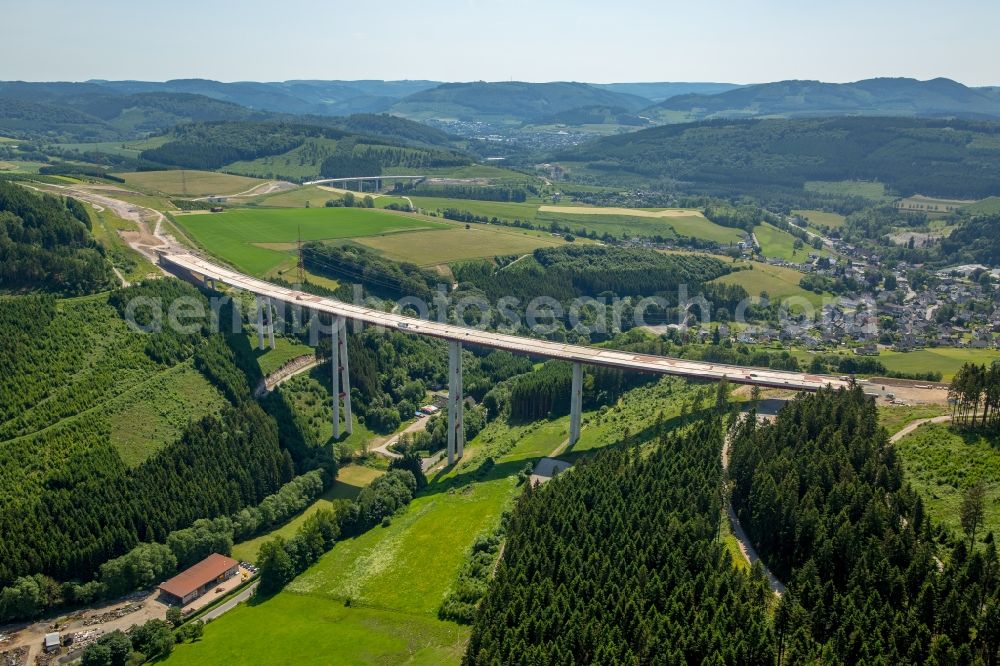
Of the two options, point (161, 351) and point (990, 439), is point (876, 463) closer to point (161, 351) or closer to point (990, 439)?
point (990, 439)

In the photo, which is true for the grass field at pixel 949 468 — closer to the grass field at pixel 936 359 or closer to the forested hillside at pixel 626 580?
the forested hillside at pixel 626 580

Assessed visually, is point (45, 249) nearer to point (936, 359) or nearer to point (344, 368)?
point (344, 368)

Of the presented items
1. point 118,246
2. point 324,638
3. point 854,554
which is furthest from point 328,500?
point 118,246

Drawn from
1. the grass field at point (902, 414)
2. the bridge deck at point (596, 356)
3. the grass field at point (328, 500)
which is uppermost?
the bridge deck at point (596, 356)

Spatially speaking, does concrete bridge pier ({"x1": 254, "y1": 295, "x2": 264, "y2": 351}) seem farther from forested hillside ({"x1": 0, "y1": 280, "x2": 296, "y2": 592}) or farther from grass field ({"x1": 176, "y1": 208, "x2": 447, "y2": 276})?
grass field ({"x1": 176, "y1": 208, "x2": 447, "y2": 276})

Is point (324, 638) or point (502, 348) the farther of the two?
point (502, 348)

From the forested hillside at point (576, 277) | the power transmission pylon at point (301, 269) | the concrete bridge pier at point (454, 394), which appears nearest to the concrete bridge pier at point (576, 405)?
the concrete bridge pier at point (454, 394)
